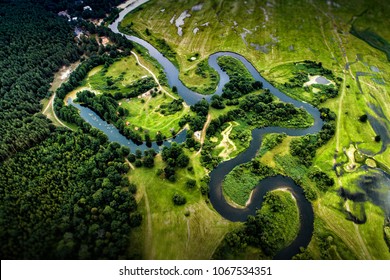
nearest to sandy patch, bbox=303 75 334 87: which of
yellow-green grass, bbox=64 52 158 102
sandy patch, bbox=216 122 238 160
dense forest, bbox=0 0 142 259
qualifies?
sandy patch, bbox=216 122 238 160

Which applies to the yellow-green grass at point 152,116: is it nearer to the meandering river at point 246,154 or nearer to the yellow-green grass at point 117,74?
the meandering river at point 246,154

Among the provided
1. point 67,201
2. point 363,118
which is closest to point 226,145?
point 67,201

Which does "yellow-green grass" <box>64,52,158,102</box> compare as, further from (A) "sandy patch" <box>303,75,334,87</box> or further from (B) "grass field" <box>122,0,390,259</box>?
(A) "sandy patch" <box>303,75,334,87</box>

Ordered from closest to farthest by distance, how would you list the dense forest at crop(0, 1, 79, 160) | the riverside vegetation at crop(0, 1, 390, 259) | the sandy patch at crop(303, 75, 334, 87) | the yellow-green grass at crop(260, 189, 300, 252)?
the riverside vegetation at crop(0, 1, 390, 259) < the yellow-green grass at crop(260, 189, 300, 252) < the dense forest at crop(0, 1, 79, 160) < the sandy patch at crop(303, 75, 334, 87)

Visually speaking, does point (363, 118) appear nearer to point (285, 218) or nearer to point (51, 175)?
point (285, 218)
